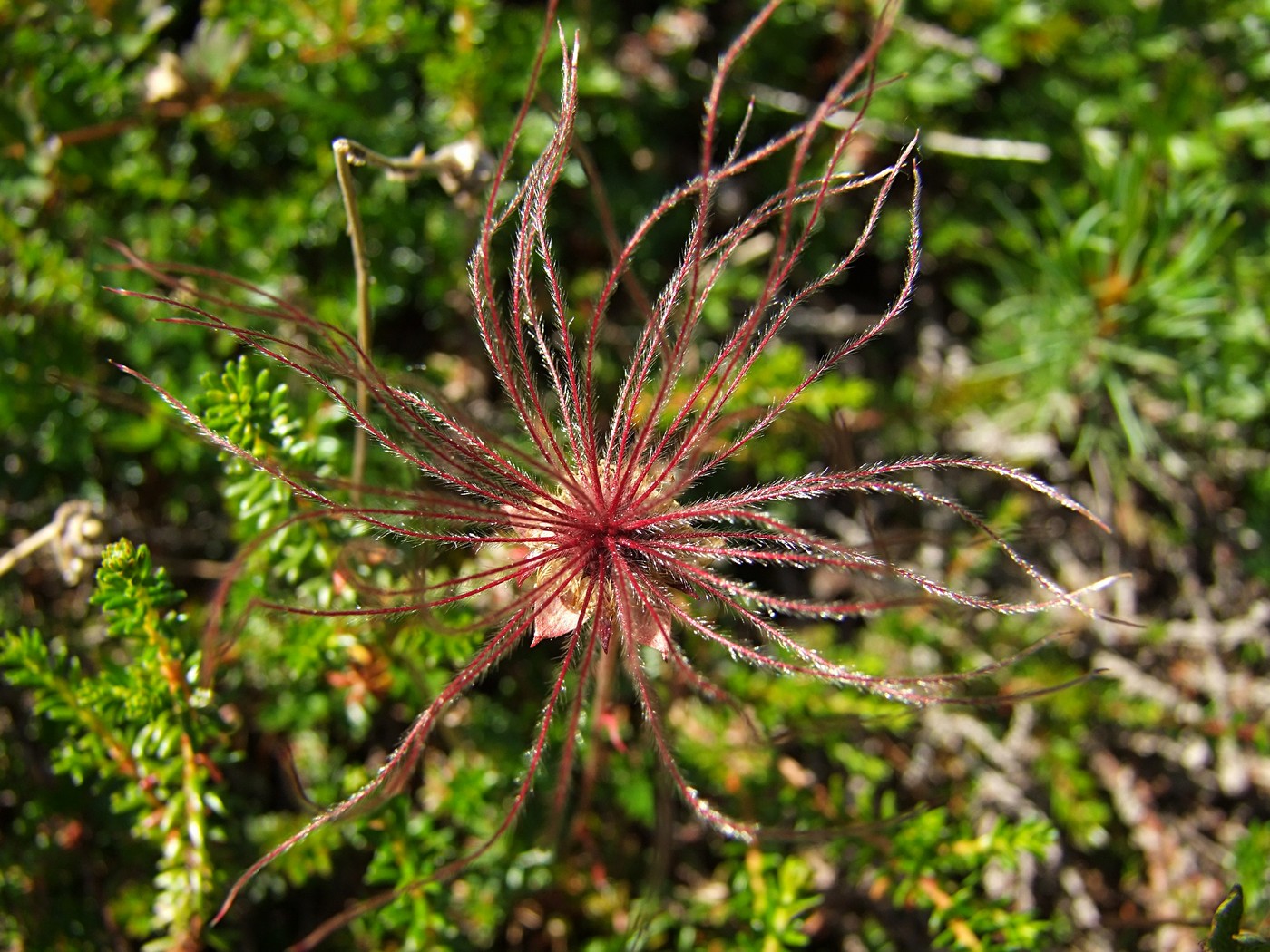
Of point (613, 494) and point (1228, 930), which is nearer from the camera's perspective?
point (613, 494)

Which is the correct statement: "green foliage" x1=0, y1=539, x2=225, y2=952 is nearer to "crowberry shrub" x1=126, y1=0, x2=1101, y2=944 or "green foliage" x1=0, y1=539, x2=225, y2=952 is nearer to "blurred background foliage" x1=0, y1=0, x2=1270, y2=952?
"blurred background foliage" x1=0, y1=0, x2=1270, y2=952

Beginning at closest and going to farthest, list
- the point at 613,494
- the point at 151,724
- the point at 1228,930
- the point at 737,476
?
the point at 613,494, the point at 1228,930, the point at 151,724, the point at 737,476

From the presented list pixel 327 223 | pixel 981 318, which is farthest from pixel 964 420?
pixel 327 223

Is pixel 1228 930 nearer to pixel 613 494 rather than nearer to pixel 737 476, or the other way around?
pixel 613 494

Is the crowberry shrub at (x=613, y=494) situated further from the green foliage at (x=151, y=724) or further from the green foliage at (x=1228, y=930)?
the green foliage at (x=1228, y=930)

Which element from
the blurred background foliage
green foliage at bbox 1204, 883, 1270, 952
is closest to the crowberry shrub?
the blurred background foliage

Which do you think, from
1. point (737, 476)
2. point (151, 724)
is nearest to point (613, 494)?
point (151, 724)

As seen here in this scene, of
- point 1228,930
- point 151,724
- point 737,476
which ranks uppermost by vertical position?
point 737,476

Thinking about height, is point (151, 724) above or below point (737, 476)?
below

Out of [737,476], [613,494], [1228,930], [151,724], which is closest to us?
[613,494]
